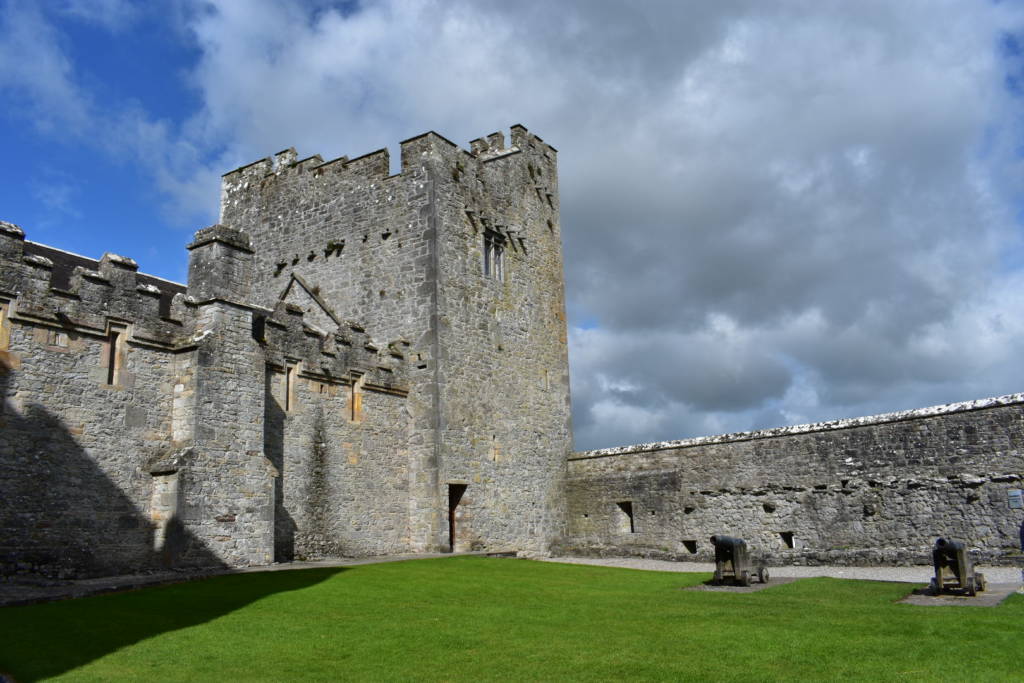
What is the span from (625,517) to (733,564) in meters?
9.71

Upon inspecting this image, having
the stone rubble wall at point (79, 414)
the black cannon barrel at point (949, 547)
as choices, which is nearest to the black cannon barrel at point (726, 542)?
the black cannon barrel at point (949, 547)

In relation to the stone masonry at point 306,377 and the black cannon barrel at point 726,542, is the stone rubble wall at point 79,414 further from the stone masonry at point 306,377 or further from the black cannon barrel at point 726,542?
the black cannon barrel at point 726,542

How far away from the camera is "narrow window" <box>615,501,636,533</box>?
2325 centimetres

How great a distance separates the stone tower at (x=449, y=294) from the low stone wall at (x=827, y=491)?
2846mm

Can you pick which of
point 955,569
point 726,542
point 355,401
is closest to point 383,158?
point 355,401

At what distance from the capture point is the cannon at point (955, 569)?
1157 centimetres

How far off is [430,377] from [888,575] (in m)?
11.3

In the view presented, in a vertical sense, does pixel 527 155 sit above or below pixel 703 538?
above

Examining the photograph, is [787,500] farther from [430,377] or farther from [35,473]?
[35,473]

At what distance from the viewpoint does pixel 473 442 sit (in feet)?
71.4

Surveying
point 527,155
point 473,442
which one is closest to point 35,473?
point 473,442

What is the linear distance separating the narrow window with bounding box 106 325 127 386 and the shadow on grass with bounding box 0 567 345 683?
13.8 ft

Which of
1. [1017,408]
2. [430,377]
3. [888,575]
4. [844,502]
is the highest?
[430,377]

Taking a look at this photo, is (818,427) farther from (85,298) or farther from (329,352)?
(85,298)
